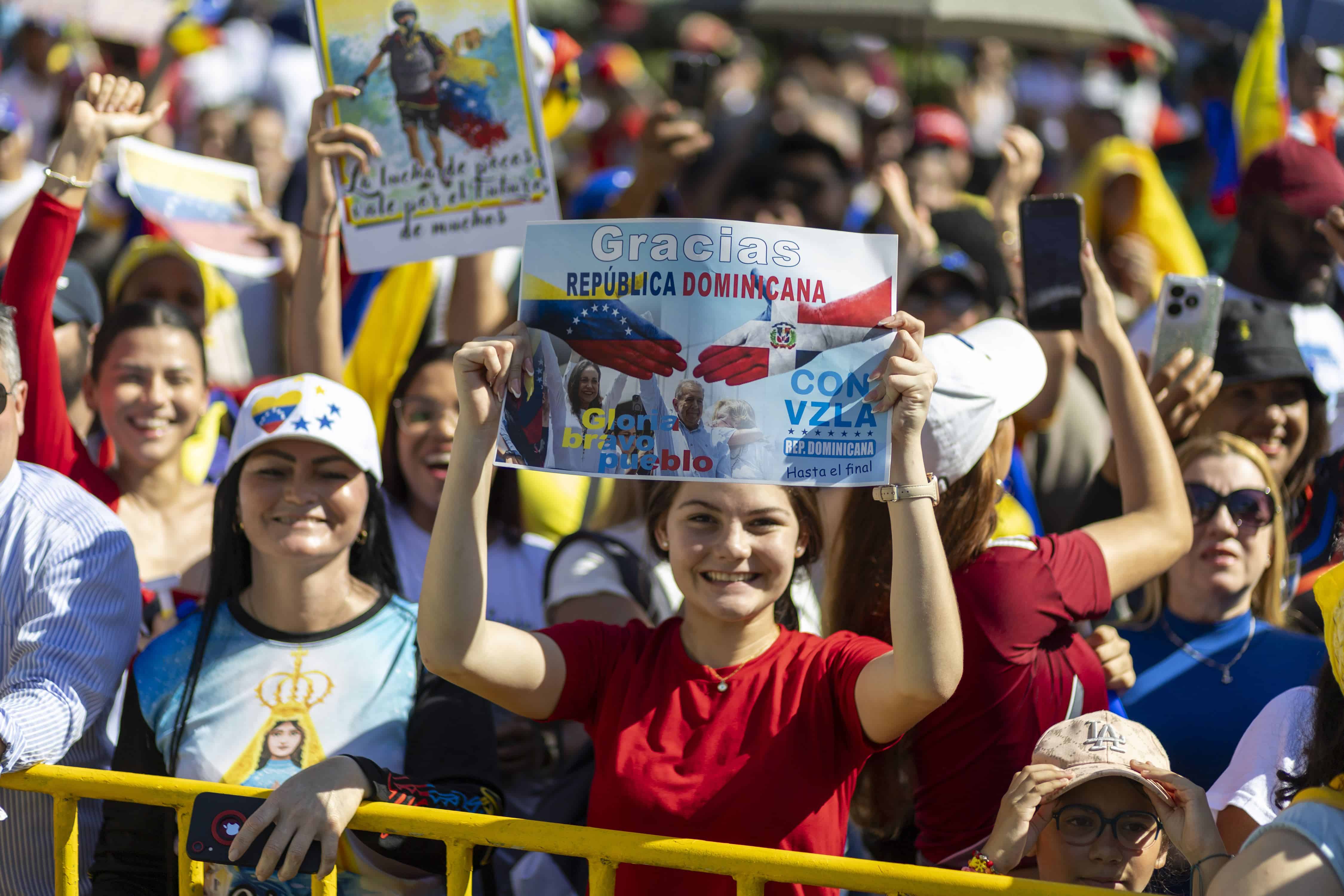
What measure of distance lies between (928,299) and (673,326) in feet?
8.31

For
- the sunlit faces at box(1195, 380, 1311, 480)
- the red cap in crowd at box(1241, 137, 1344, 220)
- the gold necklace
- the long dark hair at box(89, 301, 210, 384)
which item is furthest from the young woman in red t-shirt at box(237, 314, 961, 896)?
the red cap in crowd at box(1241, 137, 1344, 220)

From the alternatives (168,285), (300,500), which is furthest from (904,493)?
(168,285)

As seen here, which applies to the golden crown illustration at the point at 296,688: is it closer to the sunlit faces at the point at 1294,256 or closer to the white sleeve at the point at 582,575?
the white sleeve at the point at 582,575

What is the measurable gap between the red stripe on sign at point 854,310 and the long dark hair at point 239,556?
134 centimetres

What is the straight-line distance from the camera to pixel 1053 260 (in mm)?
3555

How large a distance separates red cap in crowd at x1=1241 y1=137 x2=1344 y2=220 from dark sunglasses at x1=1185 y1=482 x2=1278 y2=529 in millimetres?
1736

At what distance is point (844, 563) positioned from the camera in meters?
2.99

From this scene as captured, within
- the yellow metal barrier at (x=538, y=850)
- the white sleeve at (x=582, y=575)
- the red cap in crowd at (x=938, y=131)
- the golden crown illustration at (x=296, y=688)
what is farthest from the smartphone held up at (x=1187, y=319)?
the red cap in crowd at (x=938, y=131)

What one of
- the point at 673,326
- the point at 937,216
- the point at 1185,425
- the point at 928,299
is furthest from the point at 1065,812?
the point at 937,216

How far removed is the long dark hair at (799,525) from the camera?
2848 millimetres

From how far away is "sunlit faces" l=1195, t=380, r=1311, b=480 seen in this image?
160 inches

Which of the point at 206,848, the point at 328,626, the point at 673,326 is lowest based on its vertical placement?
the point at 206,848

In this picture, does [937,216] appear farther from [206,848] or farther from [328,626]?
[206,848]

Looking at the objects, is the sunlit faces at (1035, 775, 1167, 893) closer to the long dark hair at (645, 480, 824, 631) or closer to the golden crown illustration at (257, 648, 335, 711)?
the long dark hair at (645, 480, 824, 631)
